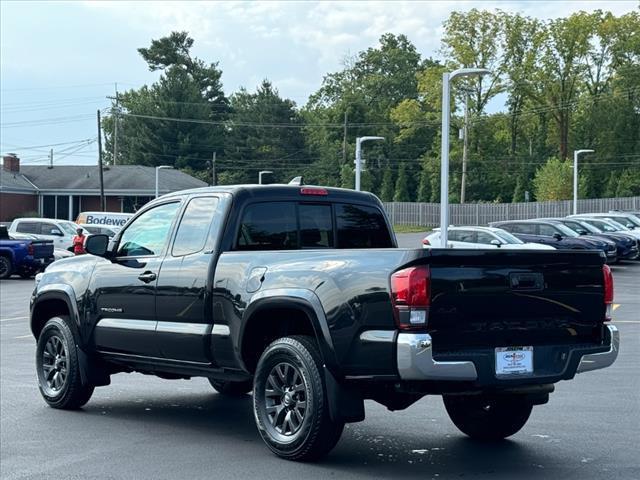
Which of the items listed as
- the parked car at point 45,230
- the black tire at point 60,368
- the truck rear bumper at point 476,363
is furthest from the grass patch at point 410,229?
the truck rear bumper at point 476,363

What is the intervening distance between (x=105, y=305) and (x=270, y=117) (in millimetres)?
87981

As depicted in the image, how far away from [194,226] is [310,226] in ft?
3.17

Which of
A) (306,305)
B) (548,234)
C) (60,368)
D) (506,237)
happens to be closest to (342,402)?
(306,305)

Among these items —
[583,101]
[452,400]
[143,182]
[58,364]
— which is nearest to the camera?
[452,400]

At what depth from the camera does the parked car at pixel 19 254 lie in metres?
34.1

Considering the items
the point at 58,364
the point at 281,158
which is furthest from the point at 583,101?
the point at 58,364

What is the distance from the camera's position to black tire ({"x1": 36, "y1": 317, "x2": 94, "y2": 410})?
995 cm

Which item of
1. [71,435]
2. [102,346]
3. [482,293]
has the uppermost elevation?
[482,293]

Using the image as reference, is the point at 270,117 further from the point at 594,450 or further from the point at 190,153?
the point at 594,450

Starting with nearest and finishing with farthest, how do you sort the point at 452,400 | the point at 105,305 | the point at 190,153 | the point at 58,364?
the point at 452,400 → the point at 105,305 → the point at 58,364 → the point at 190,153

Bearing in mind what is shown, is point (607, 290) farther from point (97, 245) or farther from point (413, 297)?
point (97, 245)

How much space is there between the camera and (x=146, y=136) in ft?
308

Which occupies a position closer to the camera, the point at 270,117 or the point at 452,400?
the point at 452,400

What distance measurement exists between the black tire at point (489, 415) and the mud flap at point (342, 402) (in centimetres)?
125
